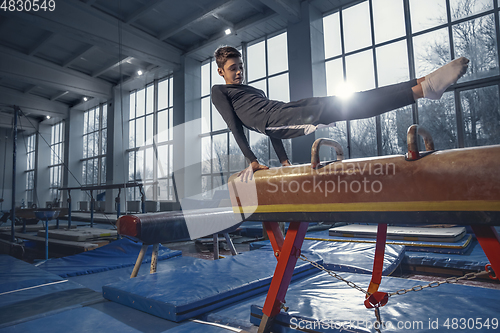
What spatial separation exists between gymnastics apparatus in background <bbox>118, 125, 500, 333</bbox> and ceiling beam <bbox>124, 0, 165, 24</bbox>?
781 cm

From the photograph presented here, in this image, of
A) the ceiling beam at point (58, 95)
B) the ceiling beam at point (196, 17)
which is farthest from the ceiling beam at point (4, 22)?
the ceiling beam at point (58, 95)

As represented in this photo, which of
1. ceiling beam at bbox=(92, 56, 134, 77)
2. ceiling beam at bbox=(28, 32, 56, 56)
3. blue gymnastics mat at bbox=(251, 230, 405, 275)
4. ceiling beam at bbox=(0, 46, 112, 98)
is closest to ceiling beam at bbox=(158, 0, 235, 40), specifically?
ceiling beam at bbox=(92, 56, 134, 77)

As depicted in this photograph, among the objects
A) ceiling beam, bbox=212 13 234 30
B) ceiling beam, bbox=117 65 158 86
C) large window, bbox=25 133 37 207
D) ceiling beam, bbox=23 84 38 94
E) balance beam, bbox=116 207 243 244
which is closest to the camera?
balance beam, bbox=116 207 243 244

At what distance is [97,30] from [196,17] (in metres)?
2.60

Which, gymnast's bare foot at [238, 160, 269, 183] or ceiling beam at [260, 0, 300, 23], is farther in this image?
ceiling beam at [260, 0, 300, 23]

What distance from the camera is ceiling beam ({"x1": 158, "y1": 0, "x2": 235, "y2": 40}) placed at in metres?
7.64

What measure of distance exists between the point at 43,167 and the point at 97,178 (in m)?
5.81

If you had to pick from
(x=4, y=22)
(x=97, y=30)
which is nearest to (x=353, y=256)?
(x=97, y=30)

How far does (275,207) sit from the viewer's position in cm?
137

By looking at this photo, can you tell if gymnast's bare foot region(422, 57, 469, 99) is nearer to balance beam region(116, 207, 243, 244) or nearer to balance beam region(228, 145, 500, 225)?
balance beam region(228, 145, 500, 225)

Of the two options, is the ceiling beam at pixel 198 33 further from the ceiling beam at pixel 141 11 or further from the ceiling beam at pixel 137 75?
the ceiling beam at pixel 137 75

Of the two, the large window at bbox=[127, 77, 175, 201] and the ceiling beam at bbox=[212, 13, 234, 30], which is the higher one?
the ceiling beam at bbox=[212, 13, 234, 30]

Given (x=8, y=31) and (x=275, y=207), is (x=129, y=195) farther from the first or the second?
(x=275, y=207)

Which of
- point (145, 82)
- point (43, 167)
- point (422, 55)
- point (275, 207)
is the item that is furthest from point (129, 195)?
point (275, 207)
